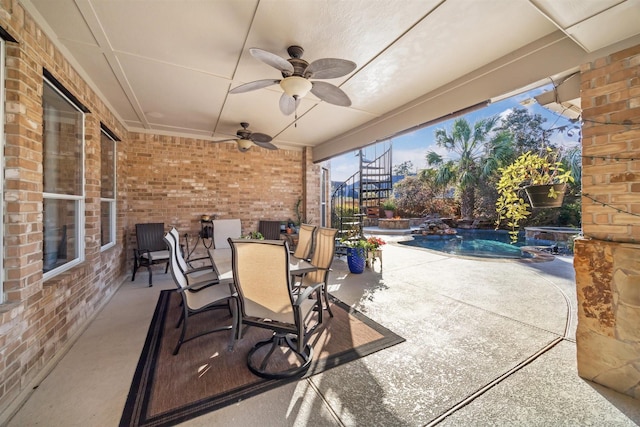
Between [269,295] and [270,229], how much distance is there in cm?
402

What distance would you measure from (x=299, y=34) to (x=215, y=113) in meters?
2.51

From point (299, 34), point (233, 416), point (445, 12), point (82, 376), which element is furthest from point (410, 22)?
point (82, 376)

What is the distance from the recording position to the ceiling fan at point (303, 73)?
208 centimetres

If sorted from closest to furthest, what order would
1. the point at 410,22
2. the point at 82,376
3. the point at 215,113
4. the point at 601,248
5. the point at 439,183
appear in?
the point at 601,248
the point at 82,376
the point at 410,22
the point at 215,113
the point at 439,183

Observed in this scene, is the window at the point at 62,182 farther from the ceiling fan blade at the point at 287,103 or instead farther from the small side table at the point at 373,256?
the small side table at the point at 373,256

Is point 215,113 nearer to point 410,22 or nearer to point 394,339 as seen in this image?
point 410,22

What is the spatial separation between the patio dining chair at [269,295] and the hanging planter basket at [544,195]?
2186 millimetres

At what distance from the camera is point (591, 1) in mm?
1509

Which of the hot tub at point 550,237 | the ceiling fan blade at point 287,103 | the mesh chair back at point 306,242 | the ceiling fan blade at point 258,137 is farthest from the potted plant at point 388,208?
the ceiling fan blade at point 287,103

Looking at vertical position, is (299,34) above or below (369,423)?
above

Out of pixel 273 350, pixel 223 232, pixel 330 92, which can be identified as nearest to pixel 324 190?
pixel 223 232

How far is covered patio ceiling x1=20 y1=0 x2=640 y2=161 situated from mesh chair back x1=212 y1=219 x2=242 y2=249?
2.12 m

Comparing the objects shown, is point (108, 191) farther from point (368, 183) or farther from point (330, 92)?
point (368, 183)

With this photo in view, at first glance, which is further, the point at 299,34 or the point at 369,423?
the point at 299,34
